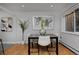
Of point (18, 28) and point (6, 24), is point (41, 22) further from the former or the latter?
point (6, 24)

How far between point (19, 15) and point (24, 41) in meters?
1.69

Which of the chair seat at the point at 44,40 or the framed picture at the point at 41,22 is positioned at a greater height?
the framed picture at the point at 41,22

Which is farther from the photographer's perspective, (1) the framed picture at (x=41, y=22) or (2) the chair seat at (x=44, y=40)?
(1) the framed picture at (x=41, y=22)

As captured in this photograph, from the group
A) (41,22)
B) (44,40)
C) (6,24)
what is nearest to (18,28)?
(6,24)

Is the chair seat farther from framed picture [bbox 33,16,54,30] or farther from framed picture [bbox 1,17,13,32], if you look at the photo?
framed picture [bbox 1,17,13,32]

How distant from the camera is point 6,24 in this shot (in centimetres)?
848

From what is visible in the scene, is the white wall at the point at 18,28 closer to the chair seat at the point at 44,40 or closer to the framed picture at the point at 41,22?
the framed picture at the point at 41,22

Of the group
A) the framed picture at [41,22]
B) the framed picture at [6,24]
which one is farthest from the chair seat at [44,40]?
the framed picture at [6,24]

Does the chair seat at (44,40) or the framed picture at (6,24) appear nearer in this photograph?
the chair seat at (44,40)

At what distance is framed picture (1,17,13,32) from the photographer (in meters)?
8.44

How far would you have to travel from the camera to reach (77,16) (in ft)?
18.0

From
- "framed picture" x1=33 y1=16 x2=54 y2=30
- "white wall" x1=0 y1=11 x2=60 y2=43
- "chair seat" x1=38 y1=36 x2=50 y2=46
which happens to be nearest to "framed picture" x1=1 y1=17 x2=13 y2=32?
"white wall" x1=0 y1=11 x2=60 y2=43

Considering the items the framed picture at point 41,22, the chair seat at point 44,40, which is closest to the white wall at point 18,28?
the framed picture at point 41,22

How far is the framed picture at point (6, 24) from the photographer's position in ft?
27.7
